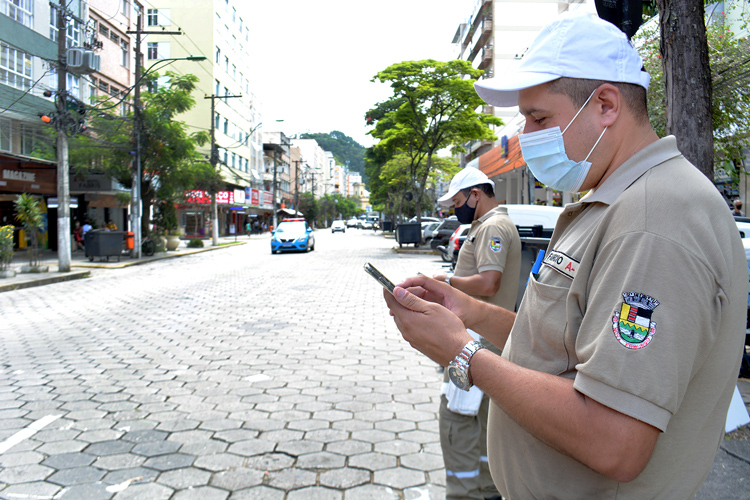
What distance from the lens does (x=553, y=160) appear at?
1.44 metres

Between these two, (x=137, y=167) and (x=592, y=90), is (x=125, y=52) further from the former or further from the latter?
(x=592, y=90)

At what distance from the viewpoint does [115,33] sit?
31.7 metres

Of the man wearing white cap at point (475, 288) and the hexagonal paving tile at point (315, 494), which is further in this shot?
the hexagonal paving tile at point (315, 494)

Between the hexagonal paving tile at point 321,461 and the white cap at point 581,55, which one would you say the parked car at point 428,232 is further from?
the white cap at point 581,55

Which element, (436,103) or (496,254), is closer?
(496,254)

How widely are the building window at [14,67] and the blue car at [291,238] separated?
40.1ft

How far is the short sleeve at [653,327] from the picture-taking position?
100 cm

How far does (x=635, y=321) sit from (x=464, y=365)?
0.42 metres

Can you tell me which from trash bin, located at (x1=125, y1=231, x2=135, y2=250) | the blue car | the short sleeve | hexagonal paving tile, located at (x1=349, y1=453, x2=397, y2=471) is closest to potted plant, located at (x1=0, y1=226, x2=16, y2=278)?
trash bin, located at (x1=125, y1=231, x2=135, y2=250)

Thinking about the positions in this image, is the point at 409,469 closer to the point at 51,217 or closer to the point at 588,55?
the point at 588,55

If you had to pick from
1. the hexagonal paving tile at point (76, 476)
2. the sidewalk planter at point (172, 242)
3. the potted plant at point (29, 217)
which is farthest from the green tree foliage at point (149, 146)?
the hexagonal paving tile at point (76, 476)

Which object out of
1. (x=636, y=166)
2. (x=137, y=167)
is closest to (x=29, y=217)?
(x=137, y=167)

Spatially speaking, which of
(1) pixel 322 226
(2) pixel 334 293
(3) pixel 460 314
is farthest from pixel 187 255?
(1) pixel 322 226

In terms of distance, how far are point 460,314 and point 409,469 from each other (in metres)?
1.81
